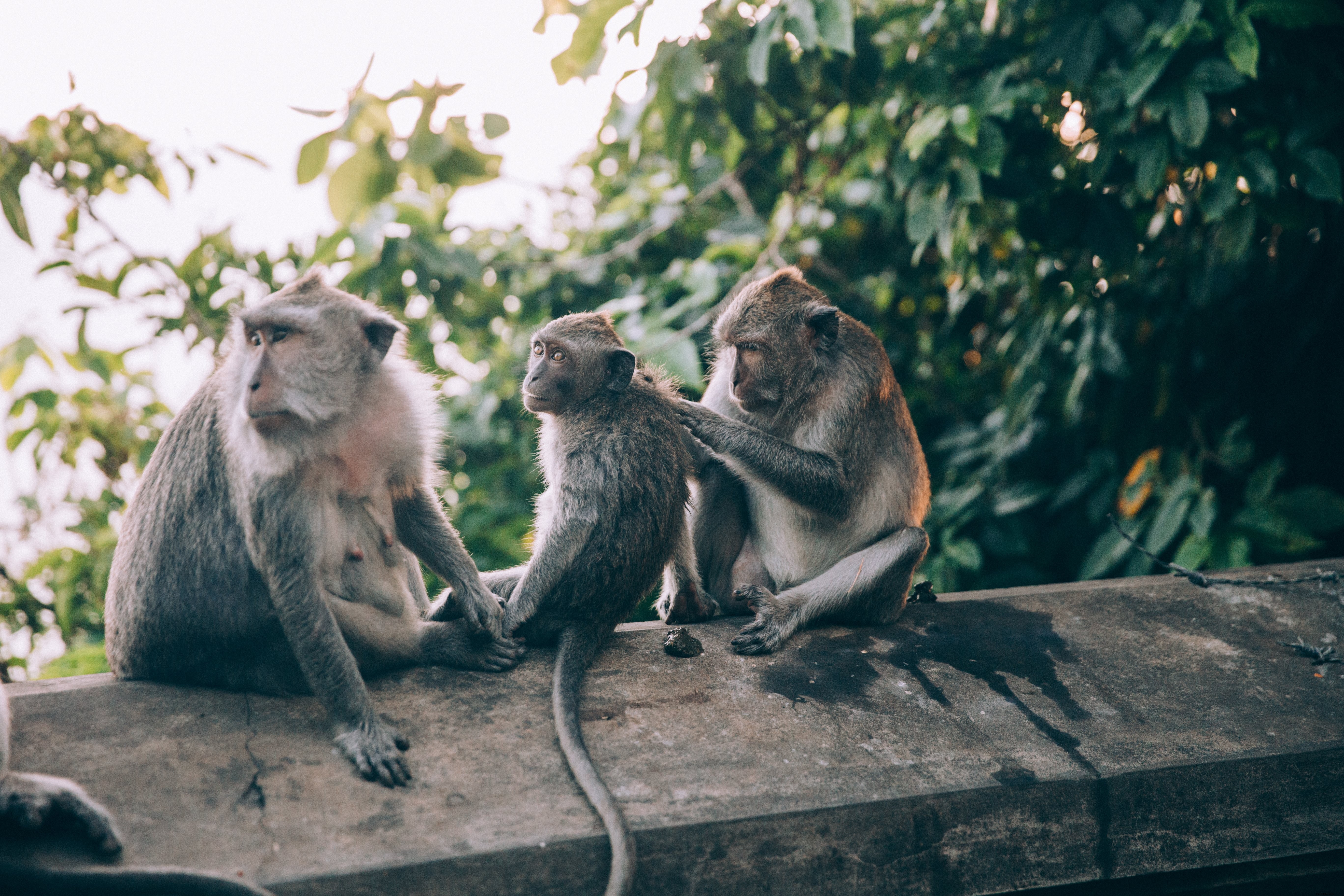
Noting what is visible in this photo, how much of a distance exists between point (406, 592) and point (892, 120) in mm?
3327

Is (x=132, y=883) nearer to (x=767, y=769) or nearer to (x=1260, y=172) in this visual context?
(x=767, y=769)

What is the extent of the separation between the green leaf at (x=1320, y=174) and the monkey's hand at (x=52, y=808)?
403cm

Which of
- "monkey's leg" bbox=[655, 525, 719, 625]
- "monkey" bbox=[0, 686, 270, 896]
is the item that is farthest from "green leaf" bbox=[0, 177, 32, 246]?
"monkey's leg" bbox=[655, 525, 719, 625]

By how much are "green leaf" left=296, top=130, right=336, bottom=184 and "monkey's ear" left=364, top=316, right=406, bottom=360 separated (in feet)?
2.04

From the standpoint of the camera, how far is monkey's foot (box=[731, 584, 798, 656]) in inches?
118

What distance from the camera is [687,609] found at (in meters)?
3.30

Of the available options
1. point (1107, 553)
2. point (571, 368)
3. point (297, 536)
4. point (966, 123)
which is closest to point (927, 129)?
point (966, 123)

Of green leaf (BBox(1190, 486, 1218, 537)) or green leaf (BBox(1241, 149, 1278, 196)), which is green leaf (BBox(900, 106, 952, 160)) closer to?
→ green leaf (BBox(1241, 149, 1278, 196))

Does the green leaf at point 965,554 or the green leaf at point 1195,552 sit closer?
the green leaf at point 1195,552

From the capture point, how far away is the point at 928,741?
258 cm

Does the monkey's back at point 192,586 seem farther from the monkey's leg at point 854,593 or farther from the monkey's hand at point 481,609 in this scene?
the monkey's leg at point 854,593

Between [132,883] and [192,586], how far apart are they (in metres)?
0.86

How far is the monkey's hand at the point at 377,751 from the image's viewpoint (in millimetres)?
2209

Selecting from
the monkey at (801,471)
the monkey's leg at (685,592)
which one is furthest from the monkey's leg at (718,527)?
the monkey's leg at (685,592)
